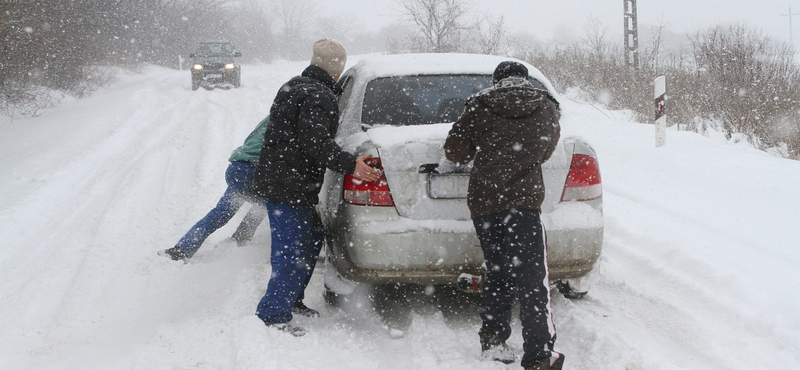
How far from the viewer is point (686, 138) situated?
898 centimetres

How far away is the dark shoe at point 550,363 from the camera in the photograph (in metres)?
2.69

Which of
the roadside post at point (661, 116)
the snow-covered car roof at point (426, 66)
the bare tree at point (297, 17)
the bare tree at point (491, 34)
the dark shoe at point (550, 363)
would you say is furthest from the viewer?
the bare tree at point (297, 17)

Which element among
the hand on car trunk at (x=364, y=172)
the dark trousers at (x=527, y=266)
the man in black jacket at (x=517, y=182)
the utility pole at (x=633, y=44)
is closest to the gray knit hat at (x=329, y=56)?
the hand on car trunk at (x=364, y=172)

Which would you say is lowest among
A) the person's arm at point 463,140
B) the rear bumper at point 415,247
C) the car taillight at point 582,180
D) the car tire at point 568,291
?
the car tire at point 568,291

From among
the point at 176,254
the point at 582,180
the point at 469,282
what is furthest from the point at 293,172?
the point at 176,254

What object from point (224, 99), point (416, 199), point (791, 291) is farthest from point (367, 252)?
point (224, 99)

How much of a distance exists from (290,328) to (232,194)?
5.47ft

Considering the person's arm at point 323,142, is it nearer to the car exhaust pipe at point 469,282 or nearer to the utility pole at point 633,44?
the car exhaust pipe at point 469,282

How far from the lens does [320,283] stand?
165 inches

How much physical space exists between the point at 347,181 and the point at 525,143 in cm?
99

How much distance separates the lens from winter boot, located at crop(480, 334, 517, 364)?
297 centimetres

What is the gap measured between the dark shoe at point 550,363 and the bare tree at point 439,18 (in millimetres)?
17328

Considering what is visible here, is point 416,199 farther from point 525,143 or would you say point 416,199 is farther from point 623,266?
point 623,266

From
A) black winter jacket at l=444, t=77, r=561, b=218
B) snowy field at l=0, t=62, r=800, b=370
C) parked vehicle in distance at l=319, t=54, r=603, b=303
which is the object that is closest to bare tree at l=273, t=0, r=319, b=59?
snowy field at l=0, t=62, r=800, b=370
